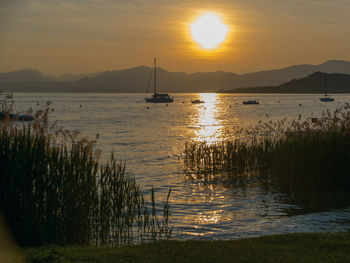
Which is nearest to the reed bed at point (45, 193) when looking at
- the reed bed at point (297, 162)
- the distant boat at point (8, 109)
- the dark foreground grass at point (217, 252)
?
the distant boat at point (8, 109)

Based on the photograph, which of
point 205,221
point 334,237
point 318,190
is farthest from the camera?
point 318,190

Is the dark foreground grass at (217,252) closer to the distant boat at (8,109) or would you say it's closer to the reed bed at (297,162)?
→ the distant boat at (8,109)

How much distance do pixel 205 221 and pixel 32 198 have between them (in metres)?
7.12

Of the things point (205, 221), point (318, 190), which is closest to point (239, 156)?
point (318, 190)

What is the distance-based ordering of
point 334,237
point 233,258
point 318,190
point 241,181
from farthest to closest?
1. point 241,181
2. point 318,190
3. point 334,237
4. point 233,258

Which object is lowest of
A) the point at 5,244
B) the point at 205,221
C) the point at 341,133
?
the point at 205,221

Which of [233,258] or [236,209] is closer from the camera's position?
[233,258]

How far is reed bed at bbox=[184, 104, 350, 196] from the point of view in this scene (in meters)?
17.9

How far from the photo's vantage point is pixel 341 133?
60.1 feet

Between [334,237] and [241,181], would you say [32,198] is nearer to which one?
[334,237]

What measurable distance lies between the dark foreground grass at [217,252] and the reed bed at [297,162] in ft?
27.3

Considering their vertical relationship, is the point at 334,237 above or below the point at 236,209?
above

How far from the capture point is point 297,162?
18.8 meters

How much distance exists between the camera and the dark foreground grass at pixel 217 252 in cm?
855
